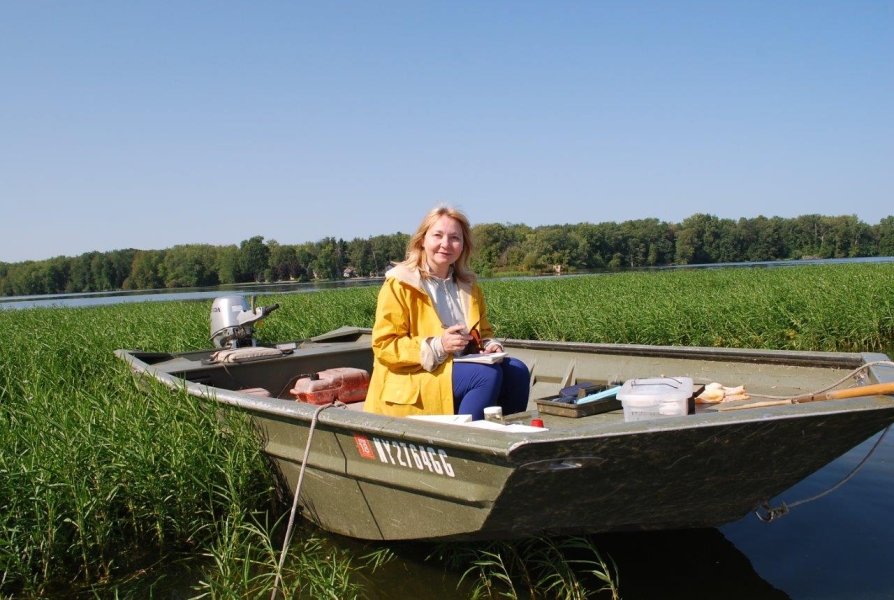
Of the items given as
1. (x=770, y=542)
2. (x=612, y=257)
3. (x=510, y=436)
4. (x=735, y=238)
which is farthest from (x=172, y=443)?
(x=735, y=238)

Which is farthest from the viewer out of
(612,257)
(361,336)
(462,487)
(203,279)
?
(612,257)

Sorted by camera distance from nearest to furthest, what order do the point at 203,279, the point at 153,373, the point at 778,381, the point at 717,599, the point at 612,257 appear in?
the point at 717,599, the point at 778,381, the point at 153,373, the point at 203,279, the point at 612,257

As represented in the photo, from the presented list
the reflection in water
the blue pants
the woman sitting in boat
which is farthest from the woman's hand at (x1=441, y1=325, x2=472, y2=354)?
the reflection in water

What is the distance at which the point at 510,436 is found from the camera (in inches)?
96.7

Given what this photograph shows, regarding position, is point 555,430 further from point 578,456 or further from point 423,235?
point 423,235

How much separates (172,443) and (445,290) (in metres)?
1.81

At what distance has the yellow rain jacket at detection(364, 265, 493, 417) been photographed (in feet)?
11.3

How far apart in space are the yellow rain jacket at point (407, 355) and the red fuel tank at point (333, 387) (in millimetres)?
1388

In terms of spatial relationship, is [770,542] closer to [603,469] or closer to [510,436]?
[603,469]

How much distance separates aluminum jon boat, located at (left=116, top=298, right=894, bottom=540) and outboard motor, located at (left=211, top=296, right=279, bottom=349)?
1941 millimetres

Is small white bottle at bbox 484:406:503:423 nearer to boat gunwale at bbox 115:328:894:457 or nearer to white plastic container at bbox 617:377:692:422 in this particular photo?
boat gunwale at bbox 115:328:894:457

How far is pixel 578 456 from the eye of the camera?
8.01 ft

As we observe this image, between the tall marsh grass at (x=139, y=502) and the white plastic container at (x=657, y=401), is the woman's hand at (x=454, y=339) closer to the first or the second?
the white plastic container at (x=657, y=401)

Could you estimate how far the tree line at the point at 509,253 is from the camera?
3083 inches
